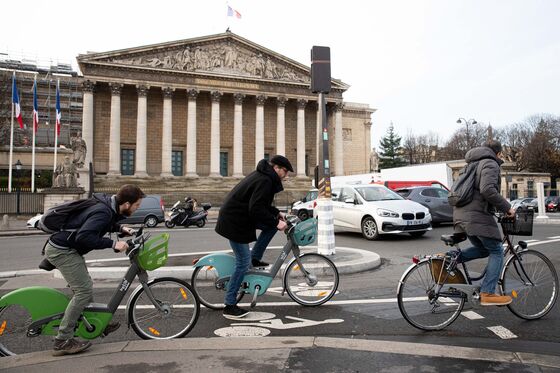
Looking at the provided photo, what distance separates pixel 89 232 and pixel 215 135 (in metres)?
41.4

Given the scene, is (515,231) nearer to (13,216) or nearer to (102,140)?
(13,216)

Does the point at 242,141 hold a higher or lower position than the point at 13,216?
higher

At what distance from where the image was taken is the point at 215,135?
1751 inches

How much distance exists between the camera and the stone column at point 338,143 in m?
49.8

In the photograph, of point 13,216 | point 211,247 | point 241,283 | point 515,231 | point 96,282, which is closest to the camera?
point 515,231

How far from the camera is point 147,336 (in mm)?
4336

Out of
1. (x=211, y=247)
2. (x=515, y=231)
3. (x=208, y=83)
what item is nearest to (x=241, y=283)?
(x=515, y=231)

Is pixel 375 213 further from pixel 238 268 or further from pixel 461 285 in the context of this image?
pixel 238 268

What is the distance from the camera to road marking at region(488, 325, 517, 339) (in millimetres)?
4406

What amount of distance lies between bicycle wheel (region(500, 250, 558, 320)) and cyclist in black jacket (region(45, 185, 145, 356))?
4.26 meters

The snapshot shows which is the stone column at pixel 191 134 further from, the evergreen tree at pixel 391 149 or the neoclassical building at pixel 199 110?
the evergreen tree at pixel 391 149

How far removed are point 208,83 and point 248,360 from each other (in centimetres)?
4302

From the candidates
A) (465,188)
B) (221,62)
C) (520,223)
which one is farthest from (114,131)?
(520,223)

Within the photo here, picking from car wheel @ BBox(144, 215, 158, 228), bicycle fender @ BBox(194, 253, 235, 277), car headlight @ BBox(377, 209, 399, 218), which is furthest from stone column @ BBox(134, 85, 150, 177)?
bicycle fender @ BBox(194, 253, 235, 277)
